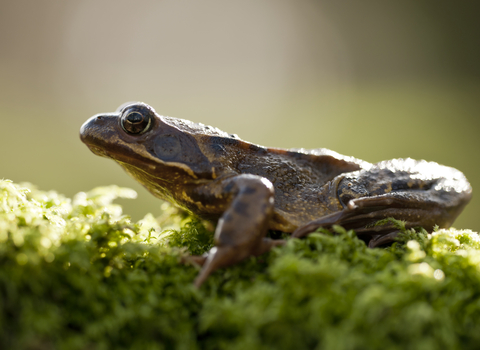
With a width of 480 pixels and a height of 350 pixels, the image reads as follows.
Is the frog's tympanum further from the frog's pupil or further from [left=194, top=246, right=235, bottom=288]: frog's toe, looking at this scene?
[left=194, top=246, right=235, bottom=288]: frog's toe

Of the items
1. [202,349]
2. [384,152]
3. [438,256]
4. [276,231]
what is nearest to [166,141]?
[276,231]

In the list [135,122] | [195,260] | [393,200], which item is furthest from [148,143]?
[393,200]

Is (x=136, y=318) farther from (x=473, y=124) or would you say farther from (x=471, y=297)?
(x=473, y=124)

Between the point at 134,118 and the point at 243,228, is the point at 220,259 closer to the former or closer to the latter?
the point at 243,228

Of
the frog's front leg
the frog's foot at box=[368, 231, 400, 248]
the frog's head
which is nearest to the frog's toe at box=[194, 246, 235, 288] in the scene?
the frog's front leg

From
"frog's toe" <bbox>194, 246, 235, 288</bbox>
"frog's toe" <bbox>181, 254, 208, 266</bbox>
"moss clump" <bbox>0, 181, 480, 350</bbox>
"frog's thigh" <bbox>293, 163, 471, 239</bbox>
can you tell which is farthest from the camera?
"frog's thigh" <bbox>293, 163, 471, 239</bbox>

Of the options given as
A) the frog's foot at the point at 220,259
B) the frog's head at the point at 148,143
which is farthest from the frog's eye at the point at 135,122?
the frog's foot at the point at 220,259

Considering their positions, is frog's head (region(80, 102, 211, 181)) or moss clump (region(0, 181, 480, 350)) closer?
moss clump (region(0, 181, 480, 350))

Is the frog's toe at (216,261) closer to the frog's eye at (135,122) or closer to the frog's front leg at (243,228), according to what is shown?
the frog's front leg at (243,228)
